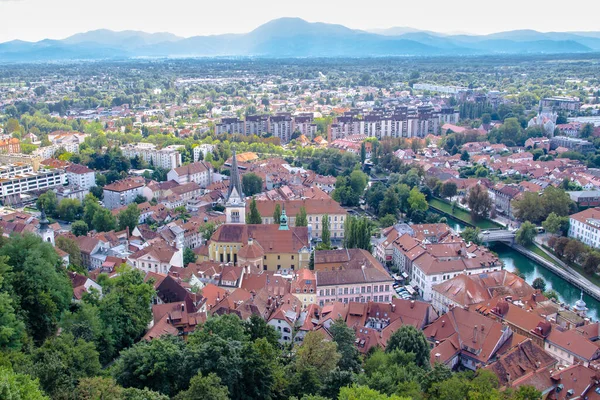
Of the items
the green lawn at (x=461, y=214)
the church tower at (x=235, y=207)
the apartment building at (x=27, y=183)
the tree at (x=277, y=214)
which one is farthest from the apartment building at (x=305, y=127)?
the church tower at (x=235, y=207)

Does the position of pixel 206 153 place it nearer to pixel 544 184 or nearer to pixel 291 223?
pixel 291 223

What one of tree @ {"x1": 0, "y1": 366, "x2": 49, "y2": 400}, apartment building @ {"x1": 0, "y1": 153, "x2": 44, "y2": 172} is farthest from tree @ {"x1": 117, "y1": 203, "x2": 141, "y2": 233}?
tree @ {"x1": 0, "y1": 366, "x2": 49, "y2": 400}

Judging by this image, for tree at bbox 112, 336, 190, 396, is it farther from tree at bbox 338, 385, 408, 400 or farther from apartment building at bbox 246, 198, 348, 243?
apartment building at bbox 246, 198, 348, 243

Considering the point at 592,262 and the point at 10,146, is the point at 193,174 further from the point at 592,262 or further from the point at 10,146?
the point at 592,262

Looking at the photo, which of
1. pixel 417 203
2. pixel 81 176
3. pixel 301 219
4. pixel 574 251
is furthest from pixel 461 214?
A: pixel 81 176

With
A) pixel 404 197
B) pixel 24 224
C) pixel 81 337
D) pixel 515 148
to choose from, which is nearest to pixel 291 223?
pixel 404 197

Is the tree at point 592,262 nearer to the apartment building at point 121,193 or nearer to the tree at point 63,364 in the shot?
the tree at point 63,364
